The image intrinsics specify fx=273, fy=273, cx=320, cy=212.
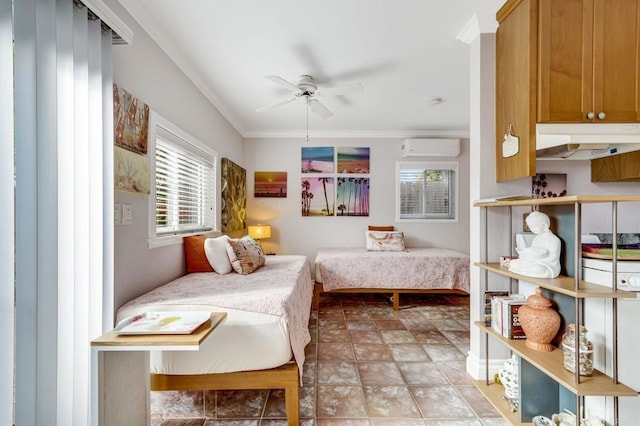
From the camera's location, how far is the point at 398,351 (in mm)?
2402

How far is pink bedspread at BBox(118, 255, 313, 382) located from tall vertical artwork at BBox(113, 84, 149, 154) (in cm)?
97

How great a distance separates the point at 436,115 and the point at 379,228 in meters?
1.87

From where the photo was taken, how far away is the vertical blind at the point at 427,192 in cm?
464

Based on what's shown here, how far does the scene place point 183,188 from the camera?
267 centimetres

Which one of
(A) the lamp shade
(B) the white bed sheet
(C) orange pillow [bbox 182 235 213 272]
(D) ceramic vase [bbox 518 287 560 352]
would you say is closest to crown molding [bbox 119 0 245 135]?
(C) orange pillow [bbox 182 235 213 272]

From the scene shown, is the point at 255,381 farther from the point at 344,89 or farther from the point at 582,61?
the point at 582,61

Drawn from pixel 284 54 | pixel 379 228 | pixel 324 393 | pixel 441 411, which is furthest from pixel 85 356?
pixel 379 228

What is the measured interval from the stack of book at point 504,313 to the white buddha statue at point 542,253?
0.90ft

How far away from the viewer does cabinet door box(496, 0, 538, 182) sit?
1519mm

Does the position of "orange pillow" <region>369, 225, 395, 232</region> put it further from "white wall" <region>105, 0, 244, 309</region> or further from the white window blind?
"white wall" <region>105, 0, 244, 309</region>

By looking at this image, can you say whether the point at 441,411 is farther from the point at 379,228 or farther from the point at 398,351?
the point at 379,228

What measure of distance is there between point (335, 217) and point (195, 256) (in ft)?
8.32

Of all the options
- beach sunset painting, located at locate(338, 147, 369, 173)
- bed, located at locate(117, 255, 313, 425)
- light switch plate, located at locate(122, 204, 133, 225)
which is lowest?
bed, located at locate(117, 255, 313, 425)

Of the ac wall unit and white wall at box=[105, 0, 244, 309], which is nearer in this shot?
white wall at box=[105, 0, 244, 309]
